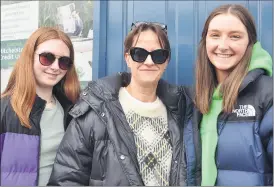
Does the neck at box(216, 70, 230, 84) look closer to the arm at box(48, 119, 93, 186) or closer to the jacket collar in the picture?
the jacket collar

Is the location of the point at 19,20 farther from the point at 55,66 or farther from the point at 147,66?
the point at 147,66

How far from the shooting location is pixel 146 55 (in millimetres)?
2027

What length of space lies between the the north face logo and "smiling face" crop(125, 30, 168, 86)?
1.61ft

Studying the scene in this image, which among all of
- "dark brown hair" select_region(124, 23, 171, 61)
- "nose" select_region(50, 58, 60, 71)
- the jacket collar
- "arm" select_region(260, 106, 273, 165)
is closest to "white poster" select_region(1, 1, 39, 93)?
"nose" select_region(50, 58, 60, 71)

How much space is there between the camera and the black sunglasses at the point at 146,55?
6.65ft

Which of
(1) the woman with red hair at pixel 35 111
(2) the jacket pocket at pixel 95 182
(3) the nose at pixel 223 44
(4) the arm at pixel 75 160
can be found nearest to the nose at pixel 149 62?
(3) the nose at pixel 223 44

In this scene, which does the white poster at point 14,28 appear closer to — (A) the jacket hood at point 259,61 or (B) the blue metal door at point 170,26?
(B) the blue metal door at point 170,26

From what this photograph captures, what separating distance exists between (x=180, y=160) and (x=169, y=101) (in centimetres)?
38

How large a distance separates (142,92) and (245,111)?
60 cm

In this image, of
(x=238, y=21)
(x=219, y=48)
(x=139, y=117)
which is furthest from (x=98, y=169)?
(x=238, y=21)

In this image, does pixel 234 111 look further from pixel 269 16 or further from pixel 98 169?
pixel 269 16

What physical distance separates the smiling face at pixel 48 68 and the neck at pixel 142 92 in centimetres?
52

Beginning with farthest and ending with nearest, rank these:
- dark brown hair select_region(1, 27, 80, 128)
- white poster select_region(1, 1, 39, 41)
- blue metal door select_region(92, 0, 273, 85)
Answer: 1. white poster select_region(1, 1, 39, 41)
2. blue metal door select_region(92, 0, 273, 85)
3. dark brown hair select_region(1, 27, 80, 128)

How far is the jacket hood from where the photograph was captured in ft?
6.23
